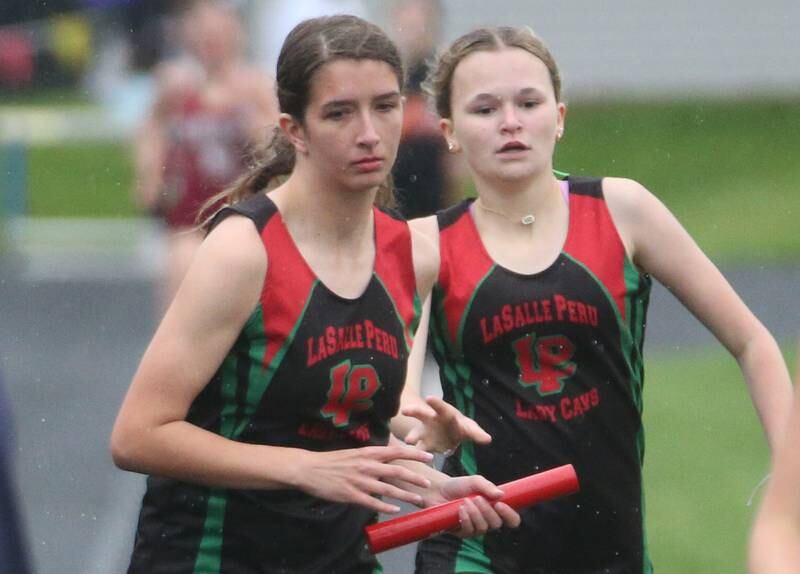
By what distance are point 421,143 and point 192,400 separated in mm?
7379

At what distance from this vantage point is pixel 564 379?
16.2ft

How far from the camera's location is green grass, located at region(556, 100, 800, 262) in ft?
64.2

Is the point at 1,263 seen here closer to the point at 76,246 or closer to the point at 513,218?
the point at 76,246

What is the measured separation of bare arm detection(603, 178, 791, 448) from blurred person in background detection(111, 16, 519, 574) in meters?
0.82

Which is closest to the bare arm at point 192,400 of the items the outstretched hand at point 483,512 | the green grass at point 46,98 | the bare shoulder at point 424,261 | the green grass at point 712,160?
the outstretched hand at point 483,512

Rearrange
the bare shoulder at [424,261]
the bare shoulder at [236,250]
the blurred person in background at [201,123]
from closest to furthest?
the bare shoulder at [236,250]
the bare shoulder at [424,261]
the blurred person in background at [201,123]

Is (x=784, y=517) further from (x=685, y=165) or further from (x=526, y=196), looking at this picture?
(x=685, y=165)

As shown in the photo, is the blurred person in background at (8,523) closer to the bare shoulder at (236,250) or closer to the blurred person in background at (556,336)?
the bare shoulder at (236,250)

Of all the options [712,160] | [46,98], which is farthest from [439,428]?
[46,98]

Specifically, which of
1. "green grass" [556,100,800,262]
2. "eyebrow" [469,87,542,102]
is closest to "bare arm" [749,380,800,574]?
"eyebrow" [469,87,542,102]

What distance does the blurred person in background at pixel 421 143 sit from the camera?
36.2ft

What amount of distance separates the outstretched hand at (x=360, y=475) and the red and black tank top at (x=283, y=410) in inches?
7.6

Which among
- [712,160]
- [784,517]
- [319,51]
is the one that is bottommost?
[784,517]

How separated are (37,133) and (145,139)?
600 inches
